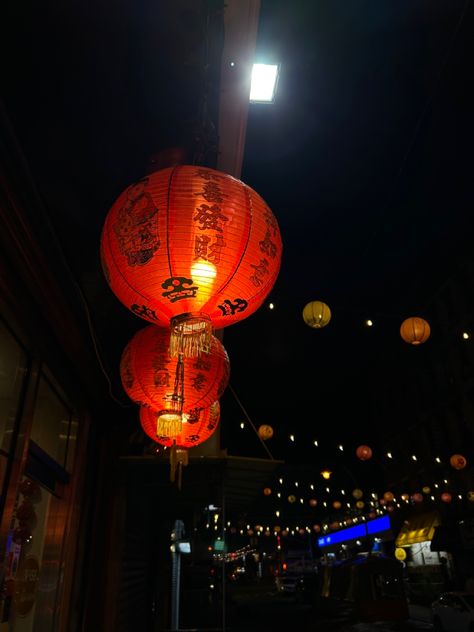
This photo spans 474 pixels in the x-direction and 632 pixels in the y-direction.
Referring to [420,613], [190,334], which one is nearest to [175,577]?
[190,334]

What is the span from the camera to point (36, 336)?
14.4 feet

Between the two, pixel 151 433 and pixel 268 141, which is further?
pixel 268 141

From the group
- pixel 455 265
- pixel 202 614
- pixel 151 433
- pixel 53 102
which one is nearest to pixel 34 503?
pixel 151 433

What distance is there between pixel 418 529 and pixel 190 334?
97.1 feet

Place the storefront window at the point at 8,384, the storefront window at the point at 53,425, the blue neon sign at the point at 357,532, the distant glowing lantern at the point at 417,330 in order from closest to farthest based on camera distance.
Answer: the storefront window at the point at 8,384
the storefront window at the point at 53,425
the distant glowing lantern at the point at 417,330
the blue neon sign at the point at 357,532

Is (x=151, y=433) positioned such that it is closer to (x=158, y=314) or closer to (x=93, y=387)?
(x=93, y=387)

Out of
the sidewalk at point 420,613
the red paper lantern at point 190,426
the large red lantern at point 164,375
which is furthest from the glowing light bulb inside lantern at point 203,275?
the sidewalk at point 420,613

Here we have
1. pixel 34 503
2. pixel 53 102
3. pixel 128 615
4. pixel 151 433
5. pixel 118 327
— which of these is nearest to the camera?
pixel 53 102

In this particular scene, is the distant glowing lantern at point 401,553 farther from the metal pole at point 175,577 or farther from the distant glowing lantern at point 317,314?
the distant glowing lantern at point 317,314

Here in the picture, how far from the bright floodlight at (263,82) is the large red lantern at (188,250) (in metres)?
5.10

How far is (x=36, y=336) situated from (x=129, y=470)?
4.05 metres

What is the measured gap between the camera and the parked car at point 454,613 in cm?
1269

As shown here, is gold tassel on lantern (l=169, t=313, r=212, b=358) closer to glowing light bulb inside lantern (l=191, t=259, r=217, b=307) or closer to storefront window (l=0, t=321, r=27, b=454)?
glowing light bulb inside lantern (l=191, t=259, r=217, b=307)

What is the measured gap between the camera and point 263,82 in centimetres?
791
